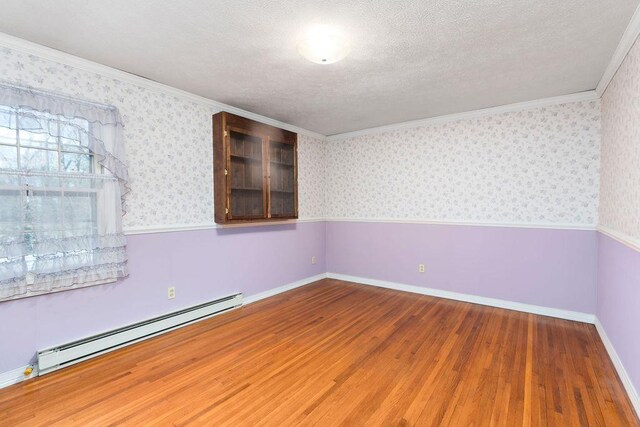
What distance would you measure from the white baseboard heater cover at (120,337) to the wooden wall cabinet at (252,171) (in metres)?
0.97

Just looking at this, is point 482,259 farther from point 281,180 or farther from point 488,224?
point 281,180

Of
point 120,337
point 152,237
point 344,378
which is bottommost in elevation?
point 344,378

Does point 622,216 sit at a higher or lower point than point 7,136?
lower

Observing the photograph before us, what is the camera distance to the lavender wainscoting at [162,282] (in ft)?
7.21

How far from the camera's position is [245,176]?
3578 millimetres

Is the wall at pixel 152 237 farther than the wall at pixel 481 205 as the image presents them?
No

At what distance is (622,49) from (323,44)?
213 centimetres

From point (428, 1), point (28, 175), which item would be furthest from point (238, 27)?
point (28, 175)

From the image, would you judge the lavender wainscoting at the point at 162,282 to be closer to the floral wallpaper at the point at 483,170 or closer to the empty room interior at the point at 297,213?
the empty room interior at the point at 297,213

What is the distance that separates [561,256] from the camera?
10.6 feet

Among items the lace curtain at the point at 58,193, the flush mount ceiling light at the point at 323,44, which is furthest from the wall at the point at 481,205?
the lace curtain at the point at 58,193

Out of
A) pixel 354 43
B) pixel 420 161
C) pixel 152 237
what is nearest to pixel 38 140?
pixel 152 237

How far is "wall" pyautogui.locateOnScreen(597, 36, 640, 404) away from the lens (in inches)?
75.5

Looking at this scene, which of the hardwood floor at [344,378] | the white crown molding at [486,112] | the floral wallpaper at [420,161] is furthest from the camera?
the white crown molding at [486,112]
